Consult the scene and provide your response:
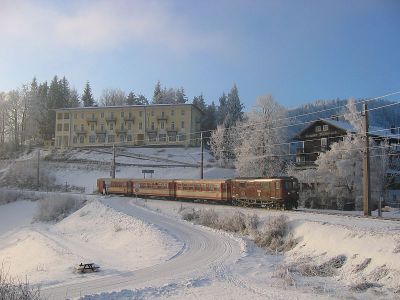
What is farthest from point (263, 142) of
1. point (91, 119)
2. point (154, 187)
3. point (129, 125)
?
point (91, 119)

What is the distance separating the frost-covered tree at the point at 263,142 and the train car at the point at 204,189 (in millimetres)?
14299

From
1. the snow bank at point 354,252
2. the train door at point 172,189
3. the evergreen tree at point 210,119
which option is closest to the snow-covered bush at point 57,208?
the train door at point 172,189

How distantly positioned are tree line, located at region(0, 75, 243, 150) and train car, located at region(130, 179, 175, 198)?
139 feet

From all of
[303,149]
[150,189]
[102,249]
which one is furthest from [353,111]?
[102,249]

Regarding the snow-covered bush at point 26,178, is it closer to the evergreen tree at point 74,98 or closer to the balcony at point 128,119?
the balcony at point 128,119

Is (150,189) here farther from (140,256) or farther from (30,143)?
(30,143)

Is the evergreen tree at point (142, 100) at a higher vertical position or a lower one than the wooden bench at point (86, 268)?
higher

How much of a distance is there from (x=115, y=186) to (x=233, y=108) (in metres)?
47.2

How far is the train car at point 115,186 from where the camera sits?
56.1m

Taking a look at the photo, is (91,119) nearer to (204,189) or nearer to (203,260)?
(204,189)

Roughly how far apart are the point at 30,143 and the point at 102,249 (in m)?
84.5

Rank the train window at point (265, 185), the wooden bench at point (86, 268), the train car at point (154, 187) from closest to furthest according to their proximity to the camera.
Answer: the wooden bench at point (86, 268), the train window at point (265, 185), the train car at point (154, 187)

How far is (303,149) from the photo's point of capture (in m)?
66.8

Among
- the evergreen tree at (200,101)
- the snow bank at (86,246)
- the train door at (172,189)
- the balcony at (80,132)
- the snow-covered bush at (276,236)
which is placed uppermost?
the evergreen tree at (200,101)
